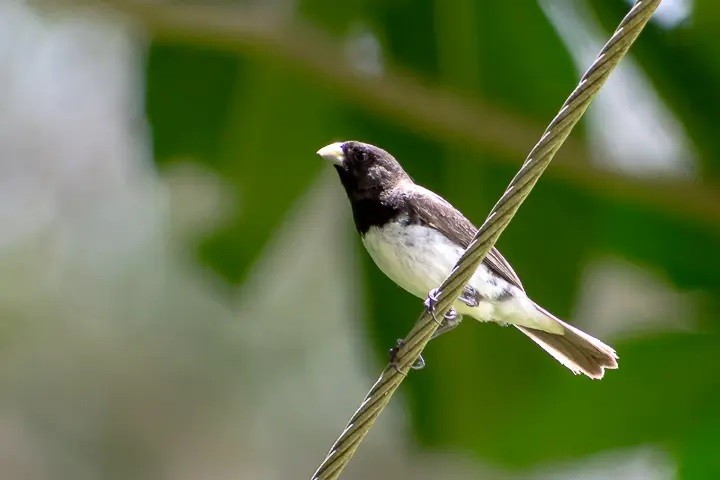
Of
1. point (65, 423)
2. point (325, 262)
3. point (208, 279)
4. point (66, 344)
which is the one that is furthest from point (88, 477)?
point (208, 279)

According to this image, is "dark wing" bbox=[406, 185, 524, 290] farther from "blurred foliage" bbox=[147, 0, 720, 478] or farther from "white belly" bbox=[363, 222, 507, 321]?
"blurred foliage" bbox=[147, 0, 720, 478]

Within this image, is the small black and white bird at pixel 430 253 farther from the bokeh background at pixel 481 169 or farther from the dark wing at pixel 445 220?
the bokeh background at pixel 481 169

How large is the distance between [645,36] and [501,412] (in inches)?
73.1

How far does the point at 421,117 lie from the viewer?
5570mm

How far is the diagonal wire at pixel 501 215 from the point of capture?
7.91 ft

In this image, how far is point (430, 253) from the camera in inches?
150

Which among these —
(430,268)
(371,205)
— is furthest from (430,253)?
(371,205)

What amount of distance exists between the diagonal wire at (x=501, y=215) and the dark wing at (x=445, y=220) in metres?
1.09

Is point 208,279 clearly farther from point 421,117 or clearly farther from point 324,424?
point 324,424

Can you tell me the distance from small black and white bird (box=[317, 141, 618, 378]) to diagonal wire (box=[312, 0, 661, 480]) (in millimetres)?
946

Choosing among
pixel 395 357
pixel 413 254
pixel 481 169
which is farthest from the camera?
pixel 481 169

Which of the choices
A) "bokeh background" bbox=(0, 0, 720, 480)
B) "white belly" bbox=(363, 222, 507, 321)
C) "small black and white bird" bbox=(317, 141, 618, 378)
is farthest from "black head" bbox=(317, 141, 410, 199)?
"bokeh background" bbox=(0, 0, 720, 480)

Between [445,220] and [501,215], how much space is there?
1.39 meters

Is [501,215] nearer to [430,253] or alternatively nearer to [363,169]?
[430,253]
